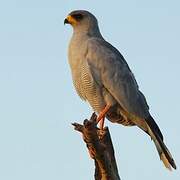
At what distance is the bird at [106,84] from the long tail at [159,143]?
4cm

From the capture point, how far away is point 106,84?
9.91 metres

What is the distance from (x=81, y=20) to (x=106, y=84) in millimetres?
1532

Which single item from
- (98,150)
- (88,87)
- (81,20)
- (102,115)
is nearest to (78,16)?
(81,20)

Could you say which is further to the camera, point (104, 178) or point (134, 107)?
point (134, 107)

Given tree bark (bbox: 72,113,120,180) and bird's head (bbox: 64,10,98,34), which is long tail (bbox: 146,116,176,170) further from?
bird's head (bbox: 64,10,98,34)

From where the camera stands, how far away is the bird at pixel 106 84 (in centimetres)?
977

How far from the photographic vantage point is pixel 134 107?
980 centimetres

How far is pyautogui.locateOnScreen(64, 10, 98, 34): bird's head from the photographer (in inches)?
418

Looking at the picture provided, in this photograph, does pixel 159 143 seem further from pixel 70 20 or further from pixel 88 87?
pixel 70 20

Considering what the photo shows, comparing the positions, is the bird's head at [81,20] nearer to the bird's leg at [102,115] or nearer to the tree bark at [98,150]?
the bird's leg at [102,115]

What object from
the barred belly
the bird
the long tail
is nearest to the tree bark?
the long tail

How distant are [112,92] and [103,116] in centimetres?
51

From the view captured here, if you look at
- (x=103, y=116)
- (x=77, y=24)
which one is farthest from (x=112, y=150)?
(x=77, y=24)

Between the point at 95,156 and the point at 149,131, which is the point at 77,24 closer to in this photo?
the point at 149,131
